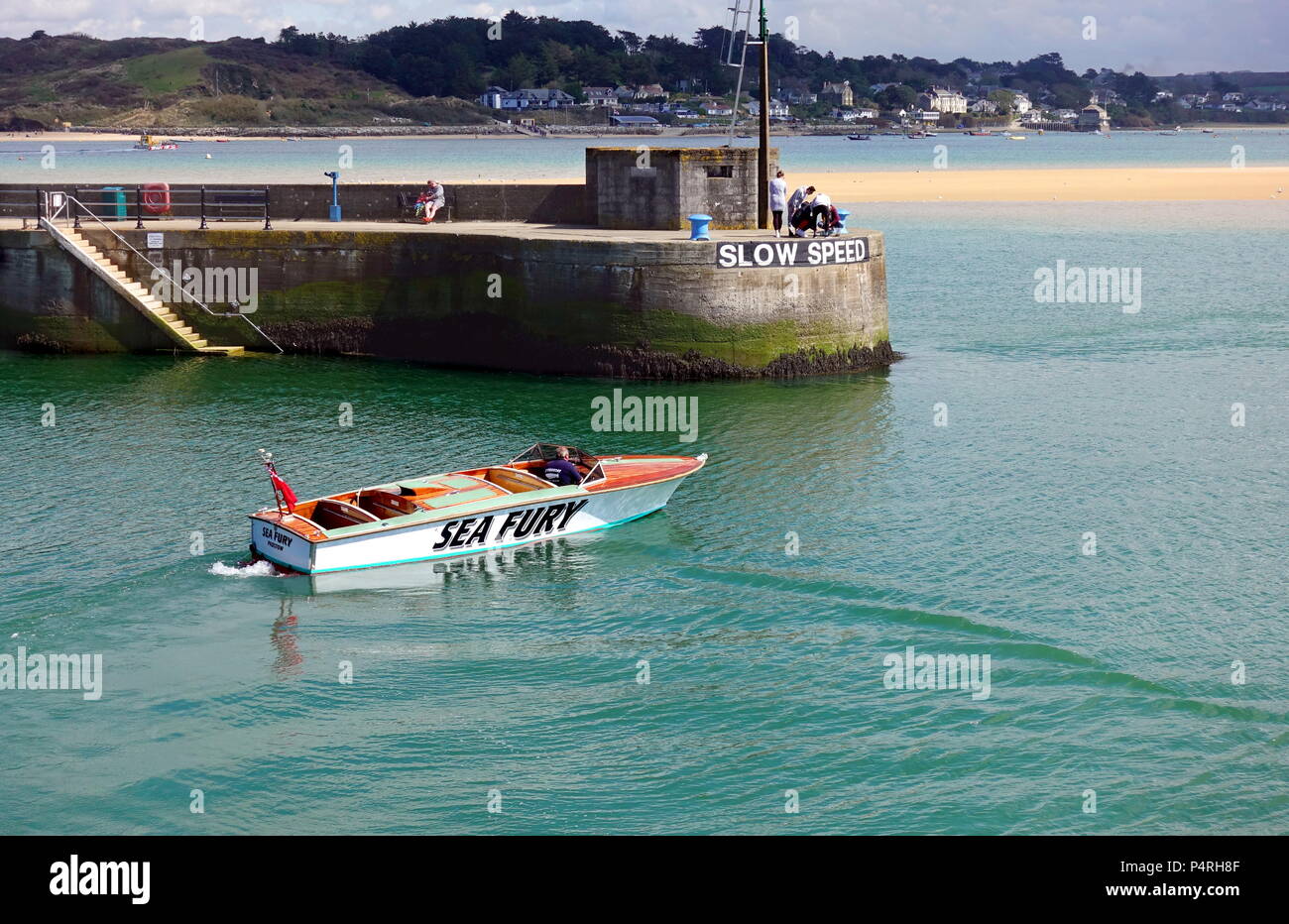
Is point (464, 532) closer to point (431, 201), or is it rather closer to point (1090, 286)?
point (431, 201)

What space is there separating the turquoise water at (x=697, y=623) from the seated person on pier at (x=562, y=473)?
3.05 feet

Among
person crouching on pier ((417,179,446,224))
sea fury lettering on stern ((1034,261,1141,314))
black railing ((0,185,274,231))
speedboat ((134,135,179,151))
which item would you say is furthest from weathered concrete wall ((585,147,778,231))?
speedboat ((134,135,179,151))

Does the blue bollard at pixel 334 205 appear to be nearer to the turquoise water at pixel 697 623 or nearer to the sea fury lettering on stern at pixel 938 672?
the turquoise water at pixel 697 623

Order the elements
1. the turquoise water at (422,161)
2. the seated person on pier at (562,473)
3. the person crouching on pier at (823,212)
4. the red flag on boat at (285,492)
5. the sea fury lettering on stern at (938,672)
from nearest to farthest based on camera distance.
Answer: the sea fury lettering on stern at (938,672), the red flag on boat at (285,492), the seated person on pier at (562,473), the person crouching on pier at (823,212), the turquoise water at (422,161)

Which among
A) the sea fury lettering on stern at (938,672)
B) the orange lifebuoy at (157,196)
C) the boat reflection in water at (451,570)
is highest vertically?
the orange lifebuoy at (157,196)

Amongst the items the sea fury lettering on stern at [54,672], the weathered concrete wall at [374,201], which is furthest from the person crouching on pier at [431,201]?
the sea fury lettering on stern at [54,672]

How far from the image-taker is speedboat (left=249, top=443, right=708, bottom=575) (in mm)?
19203

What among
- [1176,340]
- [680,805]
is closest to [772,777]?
[680,805]

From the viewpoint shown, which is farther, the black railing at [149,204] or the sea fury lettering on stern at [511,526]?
the black railing at [149,204]

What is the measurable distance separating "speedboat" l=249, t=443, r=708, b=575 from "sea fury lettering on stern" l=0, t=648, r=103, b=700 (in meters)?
3.22

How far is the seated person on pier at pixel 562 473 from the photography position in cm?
2139

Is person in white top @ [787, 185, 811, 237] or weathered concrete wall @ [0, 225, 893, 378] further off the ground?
person in white top @ [787, 185, 811, 237]

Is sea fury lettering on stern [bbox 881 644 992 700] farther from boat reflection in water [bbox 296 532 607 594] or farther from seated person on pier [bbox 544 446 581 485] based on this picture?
seated person on pier [bbox 544 446 581 485]
